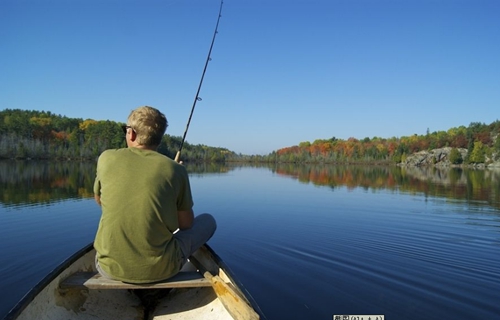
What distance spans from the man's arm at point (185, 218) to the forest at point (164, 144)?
55031mm

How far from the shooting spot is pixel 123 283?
3.27m

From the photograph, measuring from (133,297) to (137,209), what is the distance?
1788 millimetres

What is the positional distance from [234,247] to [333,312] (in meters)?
3.72

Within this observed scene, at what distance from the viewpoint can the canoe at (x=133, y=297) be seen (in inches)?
124

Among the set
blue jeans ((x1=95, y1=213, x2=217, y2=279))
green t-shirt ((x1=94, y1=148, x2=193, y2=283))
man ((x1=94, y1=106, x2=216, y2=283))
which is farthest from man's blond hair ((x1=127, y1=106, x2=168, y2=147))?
blue jeans ((x1=95, y1=213, x2=217, y2=279))

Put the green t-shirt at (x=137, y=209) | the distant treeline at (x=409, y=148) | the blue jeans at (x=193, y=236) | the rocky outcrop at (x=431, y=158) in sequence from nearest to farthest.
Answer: the green t-shirt at (x=137, y=209) < the blue jeans at (x=193, y=236) < the distant treeline at (x=409, y=148) < the rocky outcrop at (x=431, y=158)

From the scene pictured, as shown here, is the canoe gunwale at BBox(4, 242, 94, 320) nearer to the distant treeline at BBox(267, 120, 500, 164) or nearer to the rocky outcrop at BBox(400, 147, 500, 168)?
the distant treeline at BBox(267, 120, 500, 164)

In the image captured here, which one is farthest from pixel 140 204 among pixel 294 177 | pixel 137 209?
pixel 294 177

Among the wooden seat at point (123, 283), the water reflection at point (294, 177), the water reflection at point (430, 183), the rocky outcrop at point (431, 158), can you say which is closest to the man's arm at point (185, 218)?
the wooden seat at point (123, 283)

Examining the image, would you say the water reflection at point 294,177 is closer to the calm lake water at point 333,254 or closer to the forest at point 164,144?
the calm lake water at point 333,254

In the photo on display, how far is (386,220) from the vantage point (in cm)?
1177

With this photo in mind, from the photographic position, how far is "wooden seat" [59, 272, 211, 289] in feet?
10.7

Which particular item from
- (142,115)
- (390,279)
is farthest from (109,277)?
(390,279)

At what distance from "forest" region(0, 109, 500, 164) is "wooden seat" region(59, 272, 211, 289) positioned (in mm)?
54773
